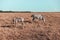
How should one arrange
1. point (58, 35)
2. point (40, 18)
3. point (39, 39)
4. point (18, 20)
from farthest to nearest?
point (40, 18), point (18, 20), point (58, 35), point (39, 39)

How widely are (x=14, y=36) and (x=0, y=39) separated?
1165mm

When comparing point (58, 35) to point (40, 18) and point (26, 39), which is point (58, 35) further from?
point (40, 18)

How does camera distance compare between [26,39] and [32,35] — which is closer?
[26,39]

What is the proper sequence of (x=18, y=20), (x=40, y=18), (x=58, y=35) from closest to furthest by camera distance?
(x=58, y=35) < (x=18, y=20) < (x=40, y=18)

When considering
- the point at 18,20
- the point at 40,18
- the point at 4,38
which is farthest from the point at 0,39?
the point at 40,18

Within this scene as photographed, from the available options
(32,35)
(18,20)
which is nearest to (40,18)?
(18,20)

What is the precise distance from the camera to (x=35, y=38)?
13.4m

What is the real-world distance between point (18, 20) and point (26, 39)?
33.7ft

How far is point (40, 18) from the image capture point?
28.5 metres

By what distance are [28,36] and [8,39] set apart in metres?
1.42

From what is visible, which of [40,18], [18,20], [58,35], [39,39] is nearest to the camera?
[39,39]

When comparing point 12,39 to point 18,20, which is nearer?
point 12,39

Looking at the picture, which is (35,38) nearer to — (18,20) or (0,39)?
(0,39)

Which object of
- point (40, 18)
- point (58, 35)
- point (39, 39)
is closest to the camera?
point (39, 39)
